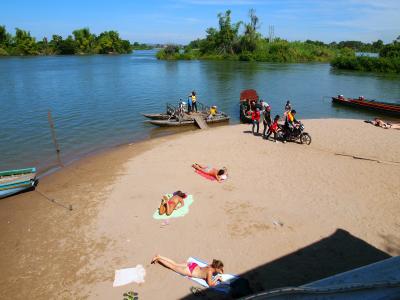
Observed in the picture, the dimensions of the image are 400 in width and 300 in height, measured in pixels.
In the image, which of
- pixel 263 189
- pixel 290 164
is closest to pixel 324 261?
pixel 263 189

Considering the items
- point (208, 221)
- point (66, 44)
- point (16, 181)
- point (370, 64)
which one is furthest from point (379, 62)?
point (66, 44)

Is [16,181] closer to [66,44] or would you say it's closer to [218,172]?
[218,172]

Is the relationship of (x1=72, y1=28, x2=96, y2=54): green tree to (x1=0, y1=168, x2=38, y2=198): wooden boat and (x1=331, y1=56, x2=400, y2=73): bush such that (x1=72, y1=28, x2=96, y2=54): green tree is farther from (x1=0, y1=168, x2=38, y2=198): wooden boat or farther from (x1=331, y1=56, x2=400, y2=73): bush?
(x1=0, y1=168, x2=38, y2=198): wooden boat

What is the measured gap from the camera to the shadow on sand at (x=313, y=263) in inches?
284

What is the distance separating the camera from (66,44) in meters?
→ 126

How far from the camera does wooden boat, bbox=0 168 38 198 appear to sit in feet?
40.2

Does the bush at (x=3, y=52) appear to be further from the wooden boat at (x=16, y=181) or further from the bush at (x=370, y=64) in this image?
the wooden boat at (x=16, y=181)

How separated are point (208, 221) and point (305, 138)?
902 cm

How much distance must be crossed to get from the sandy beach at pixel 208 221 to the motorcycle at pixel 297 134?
0.95 meters

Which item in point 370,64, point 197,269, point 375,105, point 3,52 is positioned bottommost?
point 197,269

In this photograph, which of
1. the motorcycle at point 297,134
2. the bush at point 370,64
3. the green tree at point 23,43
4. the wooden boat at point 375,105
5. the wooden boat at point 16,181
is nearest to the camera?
the wooden boat at point 16,181

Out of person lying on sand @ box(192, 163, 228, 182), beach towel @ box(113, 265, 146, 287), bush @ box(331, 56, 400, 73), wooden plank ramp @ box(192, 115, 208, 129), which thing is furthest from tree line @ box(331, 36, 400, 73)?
beach towel @ box(113, 265, 146, 287)

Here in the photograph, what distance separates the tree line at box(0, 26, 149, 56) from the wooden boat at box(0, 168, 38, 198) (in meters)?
116

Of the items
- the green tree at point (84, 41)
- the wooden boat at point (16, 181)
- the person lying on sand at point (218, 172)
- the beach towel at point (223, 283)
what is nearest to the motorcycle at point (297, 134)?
the person lying on sand at point (218, 172)
